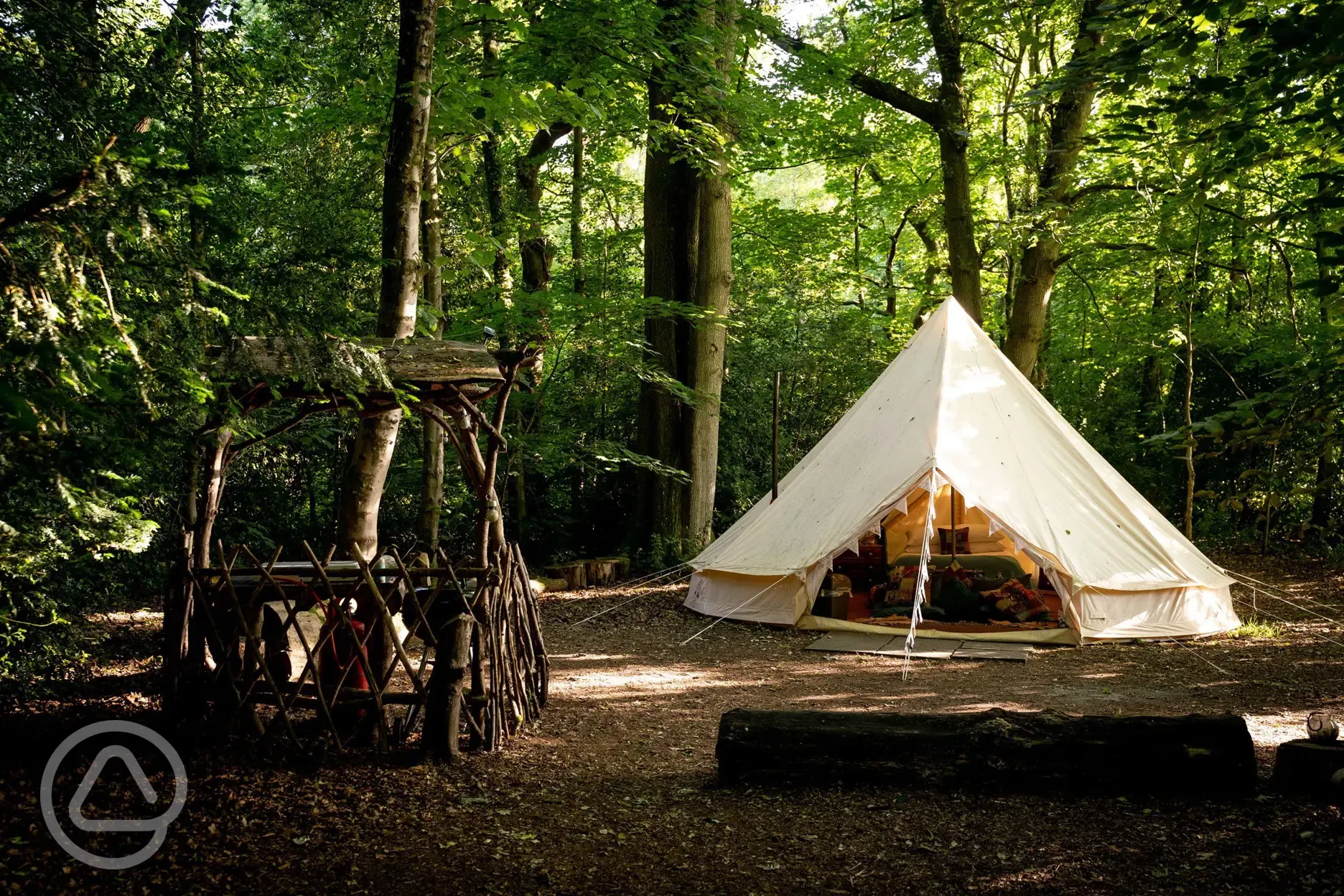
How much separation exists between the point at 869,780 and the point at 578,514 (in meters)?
8.68

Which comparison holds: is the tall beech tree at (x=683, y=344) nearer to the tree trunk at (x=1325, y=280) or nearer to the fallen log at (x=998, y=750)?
the fallen log at (x=998, y=750)

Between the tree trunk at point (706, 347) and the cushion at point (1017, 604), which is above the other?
the tree trunk at point (706, 347)

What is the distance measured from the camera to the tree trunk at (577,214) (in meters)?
12.5

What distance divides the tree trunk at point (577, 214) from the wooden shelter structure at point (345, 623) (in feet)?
24.5

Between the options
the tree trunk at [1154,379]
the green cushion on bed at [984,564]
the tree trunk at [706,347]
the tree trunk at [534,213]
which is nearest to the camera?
the green cushion on bed at [984,564]

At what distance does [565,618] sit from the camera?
934 cm

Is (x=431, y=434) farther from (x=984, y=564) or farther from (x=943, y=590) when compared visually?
(x=984, y=564)

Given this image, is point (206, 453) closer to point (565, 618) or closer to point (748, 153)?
point (565, 618)

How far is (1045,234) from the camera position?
12391 mm

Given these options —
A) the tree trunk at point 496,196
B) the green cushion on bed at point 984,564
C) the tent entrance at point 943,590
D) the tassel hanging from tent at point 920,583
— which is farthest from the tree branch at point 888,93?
the tassel hanging from tent at point 920,583

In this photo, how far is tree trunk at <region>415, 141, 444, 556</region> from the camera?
9.20 meters

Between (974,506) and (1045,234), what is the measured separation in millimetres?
5658

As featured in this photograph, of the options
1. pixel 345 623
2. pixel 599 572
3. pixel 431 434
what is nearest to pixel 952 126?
pixel 599 572

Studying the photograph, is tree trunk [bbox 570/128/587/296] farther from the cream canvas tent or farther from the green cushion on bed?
the green cushion on bed
